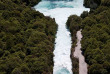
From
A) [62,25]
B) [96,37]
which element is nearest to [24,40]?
[96,37]

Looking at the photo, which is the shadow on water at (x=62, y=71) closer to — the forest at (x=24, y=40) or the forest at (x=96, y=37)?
the forest at (x=24, y=40)

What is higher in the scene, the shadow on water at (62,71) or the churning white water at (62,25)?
the churning white water at (62,25)

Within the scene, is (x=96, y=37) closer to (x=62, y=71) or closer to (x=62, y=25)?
(x=62, y=71)

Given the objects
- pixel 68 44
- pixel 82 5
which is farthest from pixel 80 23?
pixel 82 5

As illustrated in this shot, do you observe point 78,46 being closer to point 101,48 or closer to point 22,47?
point 101,48

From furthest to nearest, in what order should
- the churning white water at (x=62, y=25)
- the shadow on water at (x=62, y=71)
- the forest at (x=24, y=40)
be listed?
1. the churning white water at (x=62, y=25)
2. the shadow on water at (x=62, y=71)
3. the forest at (x=24, y=40)

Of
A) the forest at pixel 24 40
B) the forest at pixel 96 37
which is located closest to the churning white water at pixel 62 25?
the forest at pixel 24 40

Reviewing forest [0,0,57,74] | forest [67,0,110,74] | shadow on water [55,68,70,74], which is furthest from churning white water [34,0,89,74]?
forest [67,0,110,74]
